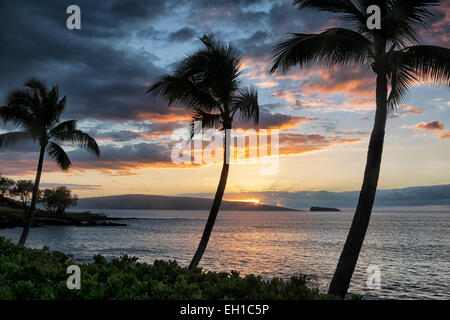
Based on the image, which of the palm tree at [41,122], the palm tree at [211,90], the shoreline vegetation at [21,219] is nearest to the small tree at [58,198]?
the shoreline vegetation at [21,219]

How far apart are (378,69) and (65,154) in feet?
60.5

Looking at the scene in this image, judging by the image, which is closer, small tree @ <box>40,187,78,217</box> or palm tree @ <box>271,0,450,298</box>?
palm tree @ <box>271,0,450,298</box>

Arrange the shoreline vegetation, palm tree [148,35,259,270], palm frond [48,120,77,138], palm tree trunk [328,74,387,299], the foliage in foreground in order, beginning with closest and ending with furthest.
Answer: the foliage in foreground → palm tree trunk [328,74,387,299] → palm tree [148,35,259,270] → palm frond [48,120,77,138] → the shoreline vegetation

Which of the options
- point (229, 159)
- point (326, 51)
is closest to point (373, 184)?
point (326, 51)

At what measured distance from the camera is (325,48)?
990cm

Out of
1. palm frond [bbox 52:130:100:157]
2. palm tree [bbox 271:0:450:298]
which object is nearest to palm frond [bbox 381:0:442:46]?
palm tree [bbox 271:0:450:298]

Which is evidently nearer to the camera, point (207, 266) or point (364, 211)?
point (364, 211)

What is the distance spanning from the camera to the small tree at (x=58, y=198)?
101 meters

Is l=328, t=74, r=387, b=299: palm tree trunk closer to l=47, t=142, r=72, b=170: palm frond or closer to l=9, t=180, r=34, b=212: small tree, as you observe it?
l=47, t=142, r=72, b=170: palm frond

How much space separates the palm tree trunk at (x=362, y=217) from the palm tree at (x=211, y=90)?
607 centimetres

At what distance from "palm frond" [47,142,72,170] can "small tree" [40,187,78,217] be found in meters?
88.3

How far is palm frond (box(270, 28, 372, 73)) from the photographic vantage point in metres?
9.59
